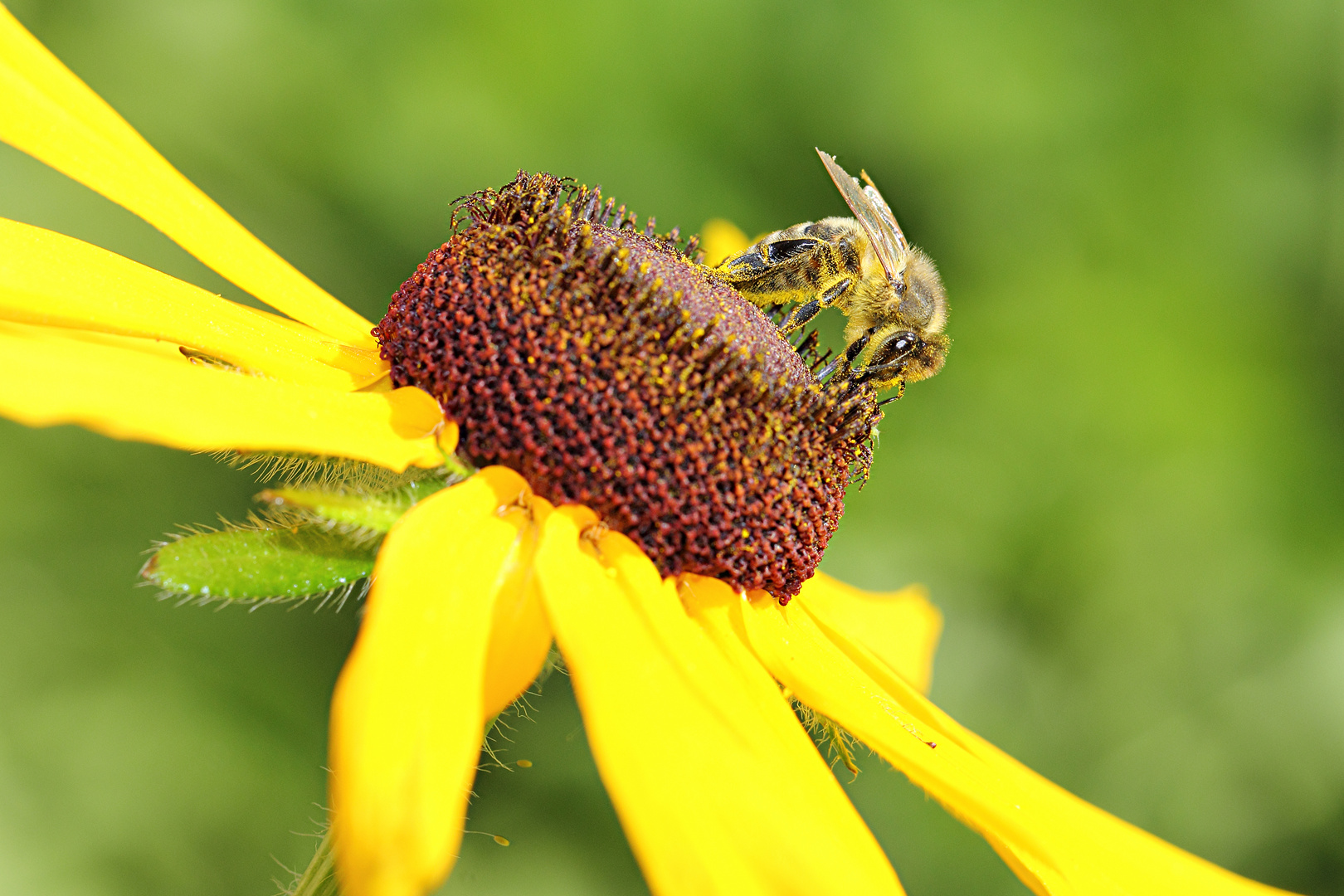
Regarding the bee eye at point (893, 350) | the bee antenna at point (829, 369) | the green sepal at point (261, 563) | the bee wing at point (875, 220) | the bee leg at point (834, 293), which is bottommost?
the green sepal at point (261, 563)

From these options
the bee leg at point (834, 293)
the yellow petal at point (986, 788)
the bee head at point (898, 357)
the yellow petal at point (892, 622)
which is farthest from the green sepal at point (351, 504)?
the bee leg at point (834, 293)

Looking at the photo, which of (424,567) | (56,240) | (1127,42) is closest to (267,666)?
(56,240)

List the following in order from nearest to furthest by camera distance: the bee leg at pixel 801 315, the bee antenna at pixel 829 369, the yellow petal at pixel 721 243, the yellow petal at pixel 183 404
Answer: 1. the yellow petal at pixel 183 404
2. the bee antenna at pixel 829 369
3. the bee leg at pixel 801 315
4. the yellow petal at pixel 721 243

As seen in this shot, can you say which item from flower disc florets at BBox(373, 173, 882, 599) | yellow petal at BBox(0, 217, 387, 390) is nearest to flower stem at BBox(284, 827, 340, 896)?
flower disc florets at BBox(373, 173, 882, 599)

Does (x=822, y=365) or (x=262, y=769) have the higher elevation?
(x=822, y=365)

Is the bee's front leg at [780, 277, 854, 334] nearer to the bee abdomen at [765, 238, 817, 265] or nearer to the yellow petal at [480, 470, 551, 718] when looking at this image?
the bee abdomen at [765, 238, 817, 265]

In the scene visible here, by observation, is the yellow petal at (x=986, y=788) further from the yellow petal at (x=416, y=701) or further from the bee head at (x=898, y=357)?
the bee head at (x=898, y=357)

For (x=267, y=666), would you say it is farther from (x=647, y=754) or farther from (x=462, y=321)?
(x=647, y=754)

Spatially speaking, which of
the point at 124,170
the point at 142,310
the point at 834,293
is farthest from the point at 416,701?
the point at 834,293
